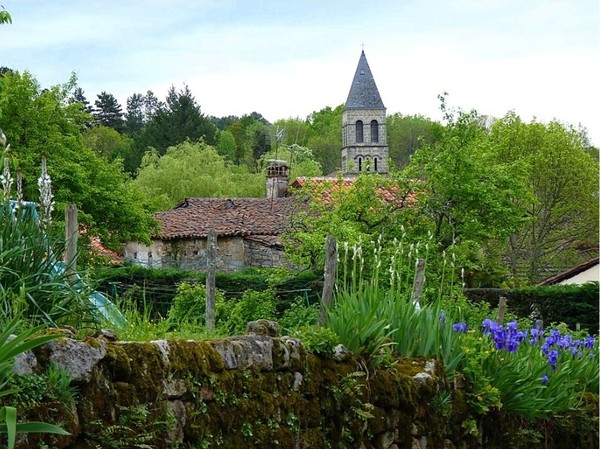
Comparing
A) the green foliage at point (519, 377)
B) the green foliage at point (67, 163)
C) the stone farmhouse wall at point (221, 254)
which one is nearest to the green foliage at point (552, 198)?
the stone farmhouse wall at point (221, 254)

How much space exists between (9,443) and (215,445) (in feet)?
6.27

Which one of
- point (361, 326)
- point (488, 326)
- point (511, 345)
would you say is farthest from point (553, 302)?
point (361, 326)

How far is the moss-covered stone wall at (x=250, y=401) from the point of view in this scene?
4656 millimetres

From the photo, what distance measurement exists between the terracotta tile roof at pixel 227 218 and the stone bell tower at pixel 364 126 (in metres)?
40.8

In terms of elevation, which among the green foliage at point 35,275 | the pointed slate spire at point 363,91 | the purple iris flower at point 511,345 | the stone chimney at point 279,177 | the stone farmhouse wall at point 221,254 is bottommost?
the stone farmhouse wall at point 221,254

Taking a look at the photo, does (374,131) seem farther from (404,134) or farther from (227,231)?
(227,231)

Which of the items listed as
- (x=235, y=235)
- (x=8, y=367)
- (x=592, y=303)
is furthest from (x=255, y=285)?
(x=8, y=367)

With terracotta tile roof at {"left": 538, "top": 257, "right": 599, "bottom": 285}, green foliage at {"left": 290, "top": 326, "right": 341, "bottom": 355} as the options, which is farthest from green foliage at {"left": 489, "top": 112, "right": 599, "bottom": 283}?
green foliage at {"left": 290, "top": 326, "right": 341, "bottom": 355}

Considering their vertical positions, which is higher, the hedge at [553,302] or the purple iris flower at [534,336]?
the purple iris flower at [534,336]

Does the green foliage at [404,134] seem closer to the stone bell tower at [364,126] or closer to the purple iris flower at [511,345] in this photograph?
the stone bell tower at [364,126]

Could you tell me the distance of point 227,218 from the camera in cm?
4284

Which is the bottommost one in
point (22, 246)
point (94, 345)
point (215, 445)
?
point (215, 445)

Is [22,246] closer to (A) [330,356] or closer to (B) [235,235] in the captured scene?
(A) [330,356]

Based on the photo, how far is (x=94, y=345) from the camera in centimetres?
475
